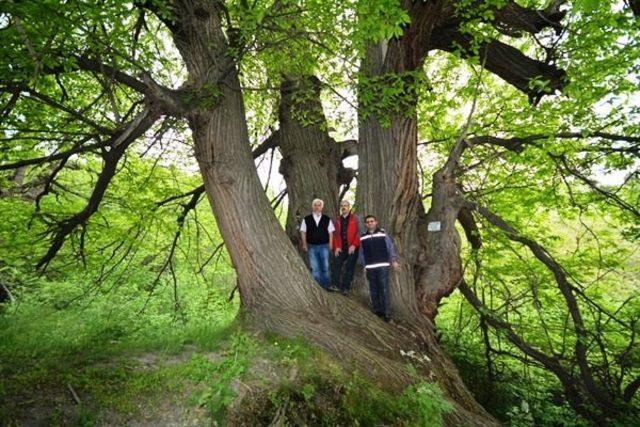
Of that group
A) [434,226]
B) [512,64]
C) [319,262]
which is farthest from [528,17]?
[319,262]

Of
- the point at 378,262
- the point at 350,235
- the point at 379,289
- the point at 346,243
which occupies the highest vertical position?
the point at 350,235

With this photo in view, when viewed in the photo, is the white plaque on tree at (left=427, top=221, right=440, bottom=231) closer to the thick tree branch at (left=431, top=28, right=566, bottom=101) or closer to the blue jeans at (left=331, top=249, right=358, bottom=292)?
the blue jeans at (left=331, top=249, right=358, bottom=292)

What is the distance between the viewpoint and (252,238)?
4.29 metres

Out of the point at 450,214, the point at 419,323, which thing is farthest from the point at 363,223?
the point at 419,323

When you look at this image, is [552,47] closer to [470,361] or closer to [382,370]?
[382,370]

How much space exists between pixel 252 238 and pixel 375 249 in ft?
5.21

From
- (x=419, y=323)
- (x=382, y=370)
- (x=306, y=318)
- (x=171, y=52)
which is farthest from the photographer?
(x=171, y=52)

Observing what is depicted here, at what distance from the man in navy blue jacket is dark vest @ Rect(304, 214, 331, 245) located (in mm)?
537

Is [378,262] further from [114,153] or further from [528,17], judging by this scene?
[528,17]

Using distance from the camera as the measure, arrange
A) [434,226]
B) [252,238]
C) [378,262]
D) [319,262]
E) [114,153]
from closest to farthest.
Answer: [114,153] < [252,238] < [378,262] < [434,226] < [319,262]

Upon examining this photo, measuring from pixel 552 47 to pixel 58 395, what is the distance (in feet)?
21.8

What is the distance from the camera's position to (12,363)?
10.9 ft

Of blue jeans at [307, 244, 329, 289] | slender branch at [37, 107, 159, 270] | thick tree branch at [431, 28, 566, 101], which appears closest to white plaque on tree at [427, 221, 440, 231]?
blue jeans at [307, 244, 329, 289]

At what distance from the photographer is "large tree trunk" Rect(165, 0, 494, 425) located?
4.23 metres
